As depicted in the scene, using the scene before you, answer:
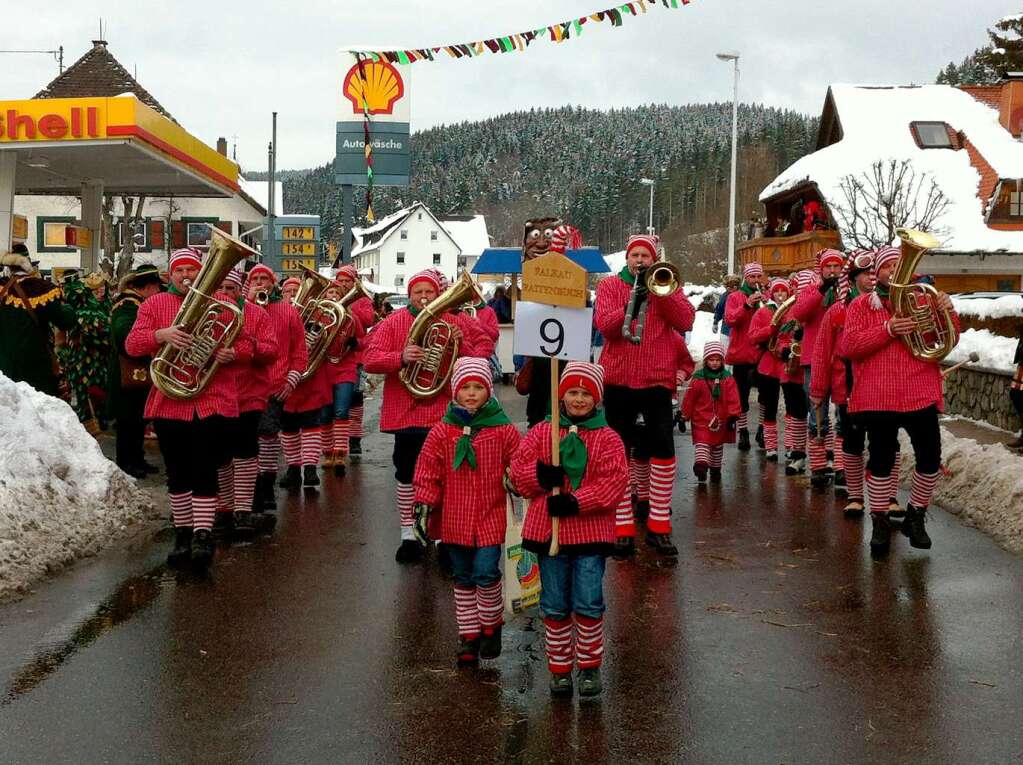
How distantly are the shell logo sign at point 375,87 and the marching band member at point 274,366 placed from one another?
440 inches

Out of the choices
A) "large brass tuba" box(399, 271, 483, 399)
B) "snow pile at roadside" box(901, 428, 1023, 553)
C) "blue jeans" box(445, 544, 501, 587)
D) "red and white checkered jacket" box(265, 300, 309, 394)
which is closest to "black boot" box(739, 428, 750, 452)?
"snow pile at roadside" box(901, 428, 1023, 553)

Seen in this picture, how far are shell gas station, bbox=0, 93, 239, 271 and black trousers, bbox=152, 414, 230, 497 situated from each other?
9.62 m

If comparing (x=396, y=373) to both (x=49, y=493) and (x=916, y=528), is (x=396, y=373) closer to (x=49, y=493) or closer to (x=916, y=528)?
(x=49, y=493)

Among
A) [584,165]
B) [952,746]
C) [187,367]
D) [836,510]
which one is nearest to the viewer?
[952,746]

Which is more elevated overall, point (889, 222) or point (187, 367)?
point (889, 222)

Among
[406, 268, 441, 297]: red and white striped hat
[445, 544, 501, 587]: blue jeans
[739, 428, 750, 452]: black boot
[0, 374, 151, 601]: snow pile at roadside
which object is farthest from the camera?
[739, 428, 750, 452]: black boot

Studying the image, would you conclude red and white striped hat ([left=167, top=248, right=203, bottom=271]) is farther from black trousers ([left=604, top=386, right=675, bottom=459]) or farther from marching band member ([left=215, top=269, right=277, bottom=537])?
black trousers ([left=604, top=386, right=675, bottom=459])

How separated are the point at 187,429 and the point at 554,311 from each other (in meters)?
2.96

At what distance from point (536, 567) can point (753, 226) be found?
4860cm

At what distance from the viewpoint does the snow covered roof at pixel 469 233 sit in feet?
423

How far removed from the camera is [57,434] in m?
8.67

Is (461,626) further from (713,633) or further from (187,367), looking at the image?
(187,367)

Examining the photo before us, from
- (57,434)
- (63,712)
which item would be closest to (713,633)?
(63,712)

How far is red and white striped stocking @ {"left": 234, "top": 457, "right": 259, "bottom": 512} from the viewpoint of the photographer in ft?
28.1
